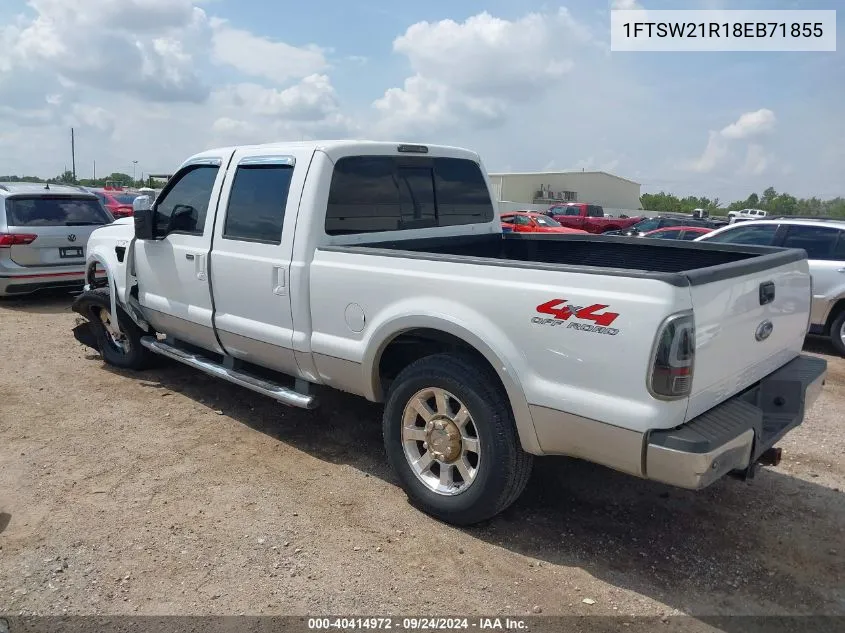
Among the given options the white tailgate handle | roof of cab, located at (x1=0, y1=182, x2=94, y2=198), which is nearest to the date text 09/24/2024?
the white tailgate handle

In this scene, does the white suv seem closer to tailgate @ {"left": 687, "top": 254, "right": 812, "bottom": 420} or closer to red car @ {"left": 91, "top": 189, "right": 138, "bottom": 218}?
tailgate @ {"left": 687, "top": 254, "right": 812, "bottom": 420}

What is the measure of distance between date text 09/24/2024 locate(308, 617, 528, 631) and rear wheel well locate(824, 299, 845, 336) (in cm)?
681

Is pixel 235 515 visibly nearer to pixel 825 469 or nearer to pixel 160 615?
pixel 160 615

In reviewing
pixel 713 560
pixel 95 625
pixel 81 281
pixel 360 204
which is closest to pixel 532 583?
pixel 713 560

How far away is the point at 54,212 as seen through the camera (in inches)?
376

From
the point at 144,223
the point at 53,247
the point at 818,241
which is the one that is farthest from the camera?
the point at 53,247

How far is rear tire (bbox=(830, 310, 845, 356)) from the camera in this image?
7.84m

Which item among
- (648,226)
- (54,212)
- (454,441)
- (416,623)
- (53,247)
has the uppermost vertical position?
(54,212)

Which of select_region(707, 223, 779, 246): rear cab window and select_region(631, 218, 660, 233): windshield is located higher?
select_region(631, 218, 660, 233): windshield

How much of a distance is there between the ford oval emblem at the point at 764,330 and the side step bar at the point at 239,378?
262 centimetres

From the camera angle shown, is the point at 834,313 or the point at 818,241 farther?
the point at 818,241

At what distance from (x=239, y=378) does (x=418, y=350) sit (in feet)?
5.02

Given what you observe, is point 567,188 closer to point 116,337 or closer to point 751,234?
point 751,234

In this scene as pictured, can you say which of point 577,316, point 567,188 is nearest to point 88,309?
point 577,316
